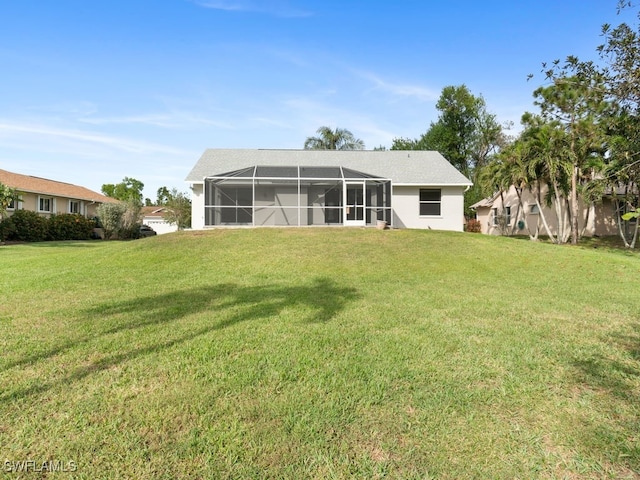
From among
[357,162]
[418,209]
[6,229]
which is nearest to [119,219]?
[6,229]

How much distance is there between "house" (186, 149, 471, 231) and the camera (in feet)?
58.6

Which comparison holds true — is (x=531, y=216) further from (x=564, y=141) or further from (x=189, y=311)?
(x=189, y=311)

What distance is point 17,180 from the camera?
1089 inches

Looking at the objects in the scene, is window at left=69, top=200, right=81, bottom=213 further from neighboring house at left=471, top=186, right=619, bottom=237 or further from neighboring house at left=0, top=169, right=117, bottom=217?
neighboring house at left=471, top=186, right=619, bottom=237

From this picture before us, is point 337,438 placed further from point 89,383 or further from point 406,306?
point 406,306

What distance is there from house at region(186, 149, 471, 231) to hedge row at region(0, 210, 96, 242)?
14.6m

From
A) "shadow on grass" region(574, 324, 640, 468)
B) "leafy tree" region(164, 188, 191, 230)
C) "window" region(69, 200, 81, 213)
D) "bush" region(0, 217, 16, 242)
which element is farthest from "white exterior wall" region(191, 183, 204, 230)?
"window" region(69, 200, 81, 213)

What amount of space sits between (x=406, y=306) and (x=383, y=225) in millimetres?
10414

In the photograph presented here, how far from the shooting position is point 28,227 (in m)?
24.2

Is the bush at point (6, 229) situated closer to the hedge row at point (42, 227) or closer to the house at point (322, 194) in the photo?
the hedge row at point (42, 227)

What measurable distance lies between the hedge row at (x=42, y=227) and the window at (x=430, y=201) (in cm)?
2771

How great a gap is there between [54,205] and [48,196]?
3.36ft

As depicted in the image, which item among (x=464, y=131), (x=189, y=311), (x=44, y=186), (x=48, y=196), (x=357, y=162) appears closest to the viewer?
(x=189, y=311)

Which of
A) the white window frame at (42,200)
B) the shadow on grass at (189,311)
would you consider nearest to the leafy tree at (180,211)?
the white window frame at (42,200)
